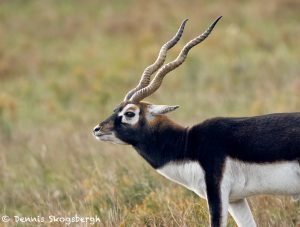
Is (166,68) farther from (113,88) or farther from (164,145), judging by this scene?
(113,88)

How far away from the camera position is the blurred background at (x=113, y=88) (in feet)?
28.7

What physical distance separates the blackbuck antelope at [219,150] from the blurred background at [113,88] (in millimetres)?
646

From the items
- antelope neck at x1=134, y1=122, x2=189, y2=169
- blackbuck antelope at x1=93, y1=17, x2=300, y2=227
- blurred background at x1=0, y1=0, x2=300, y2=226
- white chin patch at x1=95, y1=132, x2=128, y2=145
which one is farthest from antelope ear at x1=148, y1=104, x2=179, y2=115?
blurred background at x1=0, y1=0, x2=300, y2=226

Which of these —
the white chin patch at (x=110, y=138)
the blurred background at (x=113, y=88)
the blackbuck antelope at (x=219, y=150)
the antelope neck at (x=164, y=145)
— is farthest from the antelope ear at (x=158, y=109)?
the blurred background at (x=113, y=88)

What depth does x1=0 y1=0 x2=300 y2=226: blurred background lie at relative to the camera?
8750mm

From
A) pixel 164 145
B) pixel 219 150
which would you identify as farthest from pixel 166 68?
pixel 219 150

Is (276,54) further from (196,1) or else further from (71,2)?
(71,2)

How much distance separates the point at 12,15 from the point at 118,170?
19.0m

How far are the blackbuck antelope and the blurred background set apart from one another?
2.12ft

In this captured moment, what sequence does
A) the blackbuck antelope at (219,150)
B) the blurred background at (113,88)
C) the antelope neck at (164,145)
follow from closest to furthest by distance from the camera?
the blackbuck antelope at (219,150) → the antelope neck at (164,145) → the blurred background at (113,88)

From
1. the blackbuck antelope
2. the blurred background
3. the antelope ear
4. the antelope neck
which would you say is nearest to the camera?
the blackbuck antelope

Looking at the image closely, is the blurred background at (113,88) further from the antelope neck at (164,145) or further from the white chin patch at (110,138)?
the white chin patch at (110,138)

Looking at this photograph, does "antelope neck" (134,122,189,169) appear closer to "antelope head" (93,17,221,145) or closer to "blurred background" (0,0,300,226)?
"antelope head" (93,17,221,145)

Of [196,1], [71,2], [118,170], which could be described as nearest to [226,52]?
[196,1]
